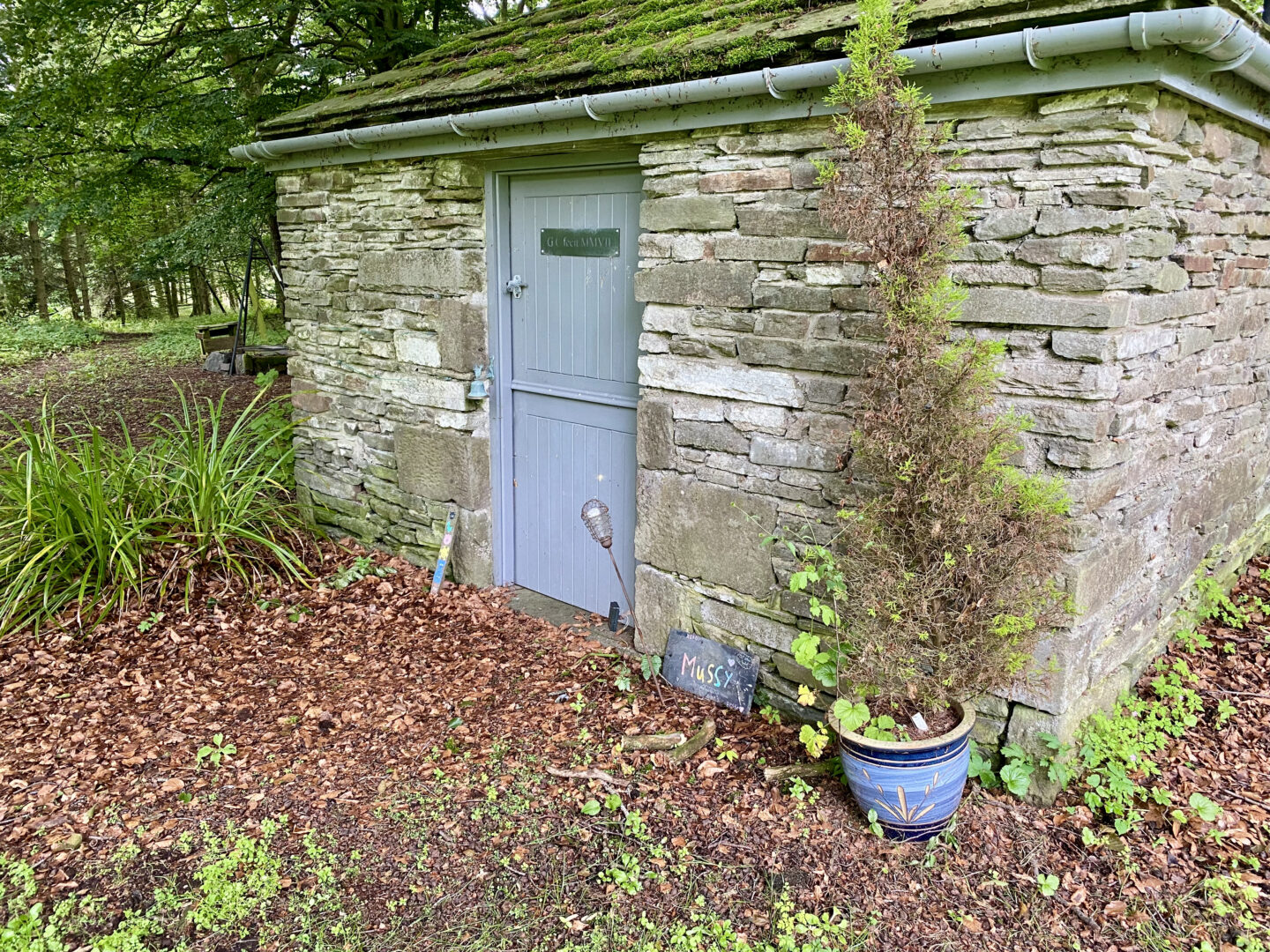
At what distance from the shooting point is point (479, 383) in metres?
4.75

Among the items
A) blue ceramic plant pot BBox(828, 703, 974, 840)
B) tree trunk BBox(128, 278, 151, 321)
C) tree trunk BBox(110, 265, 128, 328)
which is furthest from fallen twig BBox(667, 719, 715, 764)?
tree trunk BBox(128, 278, 151, 321)

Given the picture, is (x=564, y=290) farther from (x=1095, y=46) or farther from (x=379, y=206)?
(x=1095, y=46)

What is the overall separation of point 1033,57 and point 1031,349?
0.90 m

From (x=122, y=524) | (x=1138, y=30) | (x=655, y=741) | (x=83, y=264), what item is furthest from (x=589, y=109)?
(x=83, y=264)

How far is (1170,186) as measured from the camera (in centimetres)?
294

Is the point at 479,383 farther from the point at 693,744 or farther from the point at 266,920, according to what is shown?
the point at 266,920

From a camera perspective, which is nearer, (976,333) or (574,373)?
(976,333)

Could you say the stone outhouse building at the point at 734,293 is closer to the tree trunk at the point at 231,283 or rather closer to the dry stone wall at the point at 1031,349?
the dry stone wall at the point at 1031,349

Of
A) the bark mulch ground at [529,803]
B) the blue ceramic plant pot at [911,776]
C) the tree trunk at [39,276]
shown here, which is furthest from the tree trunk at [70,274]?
the blue ceramic plant pot at [911,776]

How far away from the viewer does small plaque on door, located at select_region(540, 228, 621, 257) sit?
165 inches

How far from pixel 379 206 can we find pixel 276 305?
40.6ft

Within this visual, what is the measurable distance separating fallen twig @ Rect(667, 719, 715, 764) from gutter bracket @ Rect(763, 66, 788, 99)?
8.27 ft

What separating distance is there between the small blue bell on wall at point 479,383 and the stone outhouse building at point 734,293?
20 millimetres

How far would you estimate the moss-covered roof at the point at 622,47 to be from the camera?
9.09 feet
